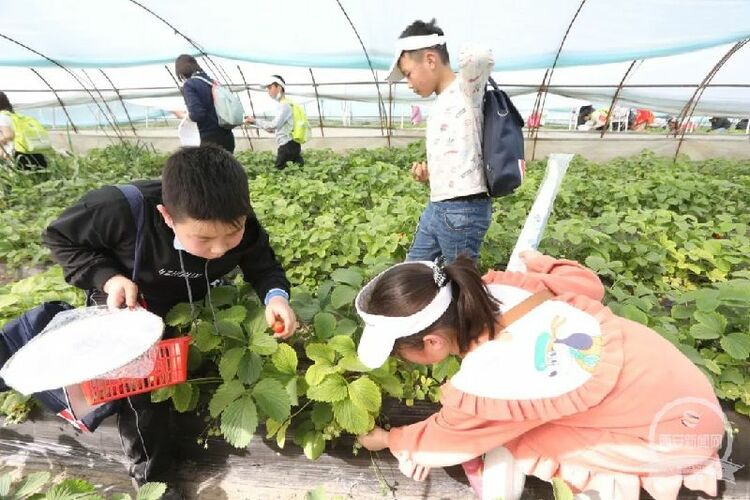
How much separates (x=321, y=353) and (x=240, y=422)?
38cm

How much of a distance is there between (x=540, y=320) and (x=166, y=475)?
1613 mm

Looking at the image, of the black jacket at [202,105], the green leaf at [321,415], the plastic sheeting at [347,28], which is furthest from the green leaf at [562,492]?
the plastic sheeting at [347,28]

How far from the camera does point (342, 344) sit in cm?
167

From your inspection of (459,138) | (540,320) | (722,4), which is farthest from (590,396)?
(722,4)

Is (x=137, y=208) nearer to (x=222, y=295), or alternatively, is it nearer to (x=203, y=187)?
(x=203, y=187)

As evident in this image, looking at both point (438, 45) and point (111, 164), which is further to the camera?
point (111, 164)

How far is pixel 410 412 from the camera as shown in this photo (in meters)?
1.81

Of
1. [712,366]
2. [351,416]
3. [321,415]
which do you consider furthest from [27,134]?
[712,366]

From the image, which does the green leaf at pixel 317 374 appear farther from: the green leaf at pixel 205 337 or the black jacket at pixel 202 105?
the black jacket at pixel 202 105

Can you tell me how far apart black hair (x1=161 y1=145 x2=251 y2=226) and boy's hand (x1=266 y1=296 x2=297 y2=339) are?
16.5 inches

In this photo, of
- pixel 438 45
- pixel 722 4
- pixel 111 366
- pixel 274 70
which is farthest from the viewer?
pixel 274 70

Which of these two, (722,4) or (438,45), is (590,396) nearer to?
(438,45)

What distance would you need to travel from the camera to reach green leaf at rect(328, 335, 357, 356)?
1.64 metres

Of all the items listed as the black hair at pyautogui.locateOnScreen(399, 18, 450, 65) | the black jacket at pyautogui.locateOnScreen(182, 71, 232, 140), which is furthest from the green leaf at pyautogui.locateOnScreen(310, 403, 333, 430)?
the black jacket at pyautogui.locateOnScreen(182, 71, 232, 140)
